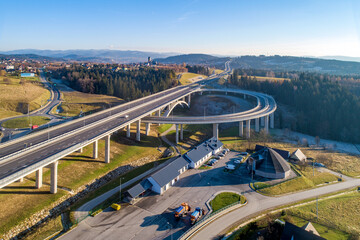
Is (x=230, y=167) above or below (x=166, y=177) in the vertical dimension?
below

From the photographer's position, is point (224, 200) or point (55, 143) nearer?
point (224, 200)

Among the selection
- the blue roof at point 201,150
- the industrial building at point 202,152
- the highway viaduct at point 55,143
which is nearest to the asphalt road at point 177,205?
the industrial building at point 202,152

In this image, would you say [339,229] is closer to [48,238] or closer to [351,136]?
[48,238]

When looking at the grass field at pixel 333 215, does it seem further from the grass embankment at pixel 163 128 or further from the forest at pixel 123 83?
the forest at pixel 123 83

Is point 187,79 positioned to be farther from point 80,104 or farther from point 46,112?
point 46,112

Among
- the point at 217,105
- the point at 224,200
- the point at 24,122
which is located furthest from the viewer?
the point at 217,105

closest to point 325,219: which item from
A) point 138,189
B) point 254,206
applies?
point 254,206
